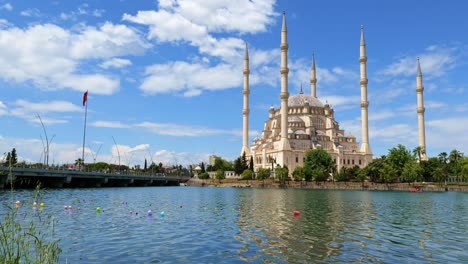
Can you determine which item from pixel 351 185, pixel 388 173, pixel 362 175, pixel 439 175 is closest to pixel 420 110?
pixel 362 175

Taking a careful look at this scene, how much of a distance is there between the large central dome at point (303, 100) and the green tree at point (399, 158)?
1937 inches

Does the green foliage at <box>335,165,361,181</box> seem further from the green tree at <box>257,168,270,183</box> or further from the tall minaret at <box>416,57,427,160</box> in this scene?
the tall minaret at <box>416,57,427,160</box>

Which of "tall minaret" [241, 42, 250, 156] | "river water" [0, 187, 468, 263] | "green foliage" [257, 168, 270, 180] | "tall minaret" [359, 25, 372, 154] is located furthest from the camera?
"tall minaret" [241, 42, 250, 156]

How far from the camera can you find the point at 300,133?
12744 centimetres

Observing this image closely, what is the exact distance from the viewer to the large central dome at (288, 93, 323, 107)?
143750 millimetres

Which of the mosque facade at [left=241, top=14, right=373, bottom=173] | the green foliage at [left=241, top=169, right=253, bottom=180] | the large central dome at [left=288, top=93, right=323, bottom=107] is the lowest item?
the green foliage at [left=241, top=169, right=253, bottom=180]

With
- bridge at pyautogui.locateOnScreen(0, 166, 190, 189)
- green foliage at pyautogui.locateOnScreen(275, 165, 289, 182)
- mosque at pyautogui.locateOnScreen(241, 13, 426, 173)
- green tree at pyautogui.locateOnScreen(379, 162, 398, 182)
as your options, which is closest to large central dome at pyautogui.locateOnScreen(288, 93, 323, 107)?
mosque at pyautogui.locateOnScreen(241, 13, 426, 173)

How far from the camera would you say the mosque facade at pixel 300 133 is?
11675 cm

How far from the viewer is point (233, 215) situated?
30.5m

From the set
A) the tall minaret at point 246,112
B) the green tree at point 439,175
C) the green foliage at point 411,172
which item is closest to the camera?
the green foliage at point 411,172

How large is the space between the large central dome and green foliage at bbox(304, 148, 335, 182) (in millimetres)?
38462

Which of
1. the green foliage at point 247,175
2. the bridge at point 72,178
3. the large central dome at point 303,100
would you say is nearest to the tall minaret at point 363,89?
the large central dome at point 303,100

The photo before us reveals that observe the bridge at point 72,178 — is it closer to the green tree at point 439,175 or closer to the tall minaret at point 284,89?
the tall minaret at point 284,89

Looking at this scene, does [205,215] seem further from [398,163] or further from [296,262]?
[398,163]
